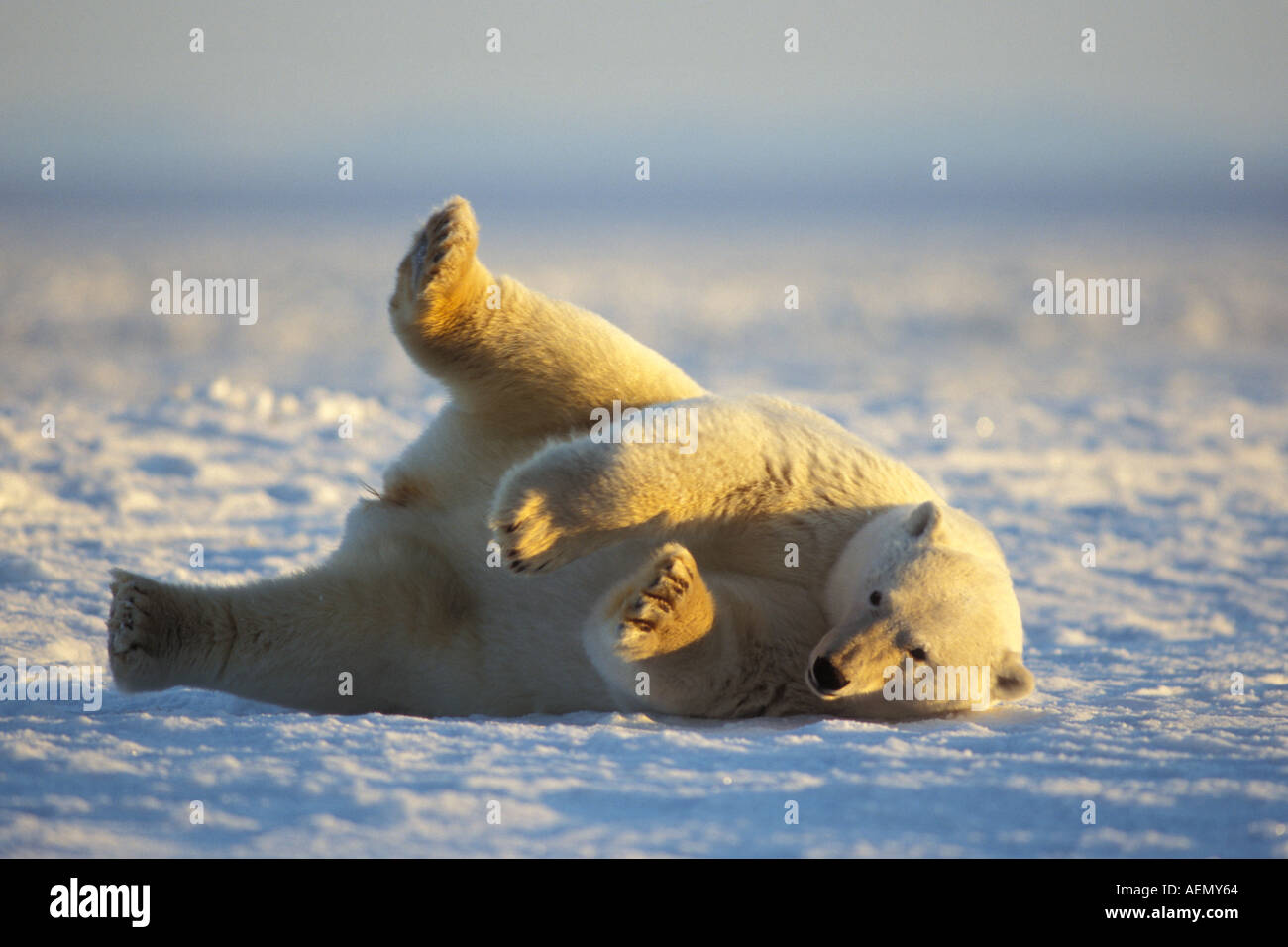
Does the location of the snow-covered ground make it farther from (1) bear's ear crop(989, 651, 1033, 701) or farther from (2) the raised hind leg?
(2) the raised hind leg

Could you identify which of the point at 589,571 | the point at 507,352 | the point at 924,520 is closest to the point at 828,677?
the point at 924,520

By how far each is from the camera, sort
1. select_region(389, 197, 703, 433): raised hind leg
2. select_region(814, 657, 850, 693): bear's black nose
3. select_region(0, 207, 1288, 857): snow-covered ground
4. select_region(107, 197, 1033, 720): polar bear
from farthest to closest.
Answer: select_region(389, 197, 703, 433): raised hind leg
select_region(107, 197, 1033, 720): polar bear
select_region(814, 657, 850, 693): bear's black nose
select_region(0, 207, 1288, 857): snow-covered ground

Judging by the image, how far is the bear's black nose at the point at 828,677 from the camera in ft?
9.84

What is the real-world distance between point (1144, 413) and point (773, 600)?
7226 millimetres

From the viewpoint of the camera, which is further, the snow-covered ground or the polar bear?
the polar bear

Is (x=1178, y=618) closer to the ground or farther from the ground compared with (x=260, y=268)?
closer to the ground

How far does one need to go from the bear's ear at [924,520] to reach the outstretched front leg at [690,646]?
0.46 metres

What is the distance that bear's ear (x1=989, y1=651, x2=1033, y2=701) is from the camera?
126 inches

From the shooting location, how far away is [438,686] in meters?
3.46

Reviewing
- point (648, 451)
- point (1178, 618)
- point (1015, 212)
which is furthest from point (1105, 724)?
point (1015, 212)

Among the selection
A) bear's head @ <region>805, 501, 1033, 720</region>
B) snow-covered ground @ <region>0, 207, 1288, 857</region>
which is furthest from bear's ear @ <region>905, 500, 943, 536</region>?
snow-covered ground @ <region>0, 207, 1288, 857</region>

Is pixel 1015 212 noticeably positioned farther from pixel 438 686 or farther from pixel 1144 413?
pixel 438 686

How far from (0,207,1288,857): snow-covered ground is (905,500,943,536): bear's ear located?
0.53m

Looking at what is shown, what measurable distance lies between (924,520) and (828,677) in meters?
0.54
